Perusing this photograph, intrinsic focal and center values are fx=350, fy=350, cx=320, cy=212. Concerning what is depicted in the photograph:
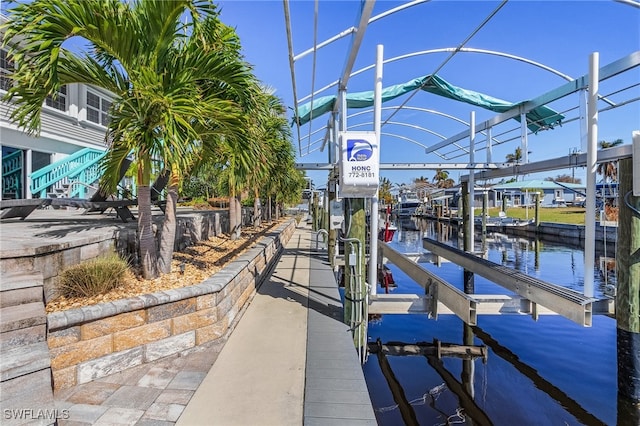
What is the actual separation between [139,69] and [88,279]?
2530 millimetres

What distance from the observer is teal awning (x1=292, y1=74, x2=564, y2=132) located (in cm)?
830

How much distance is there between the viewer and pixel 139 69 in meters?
4.23

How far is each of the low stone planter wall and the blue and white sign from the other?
214 cm

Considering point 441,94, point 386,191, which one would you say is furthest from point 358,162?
point 386,191

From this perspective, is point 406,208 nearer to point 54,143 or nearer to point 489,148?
point 489,148

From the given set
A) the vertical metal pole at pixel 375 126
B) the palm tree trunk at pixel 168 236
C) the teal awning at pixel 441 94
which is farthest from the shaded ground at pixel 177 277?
the teal awning at pixel 441 94

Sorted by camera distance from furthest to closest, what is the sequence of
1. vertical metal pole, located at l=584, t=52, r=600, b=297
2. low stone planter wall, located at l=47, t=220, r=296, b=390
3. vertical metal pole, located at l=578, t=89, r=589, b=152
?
vertical metal pole, located at l=578, t=89, r=589, b=152
vertical metal pole, located at l=584, t=52, r=600, b=297
low stone planter wall, located at l=47, t=220, r=296, b=390

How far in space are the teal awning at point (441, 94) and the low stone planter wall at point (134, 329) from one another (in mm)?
5085

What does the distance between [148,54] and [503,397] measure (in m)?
6.90

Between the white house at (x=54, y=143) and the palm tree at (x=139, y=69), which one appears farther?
the white house at (x=54, y=143)

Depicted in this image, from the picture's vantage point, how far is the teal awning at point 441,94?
8297mm

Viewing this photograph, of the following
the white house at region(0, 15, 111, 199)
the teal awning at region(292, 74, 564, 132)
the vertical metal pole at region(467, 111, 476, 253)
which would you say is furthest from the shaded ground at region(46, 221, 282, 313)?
the white house at region(0, 15, 111, 199)

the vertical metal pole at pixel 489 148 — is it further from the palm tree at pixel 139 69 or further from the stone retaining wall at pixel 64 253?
the stone retaining wall at pixel 64 253

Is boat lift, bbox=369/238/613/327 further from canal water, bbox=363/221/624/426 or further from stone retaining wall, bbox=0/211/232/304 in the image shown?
stone retaining wall, bbox=0/211/232/304
